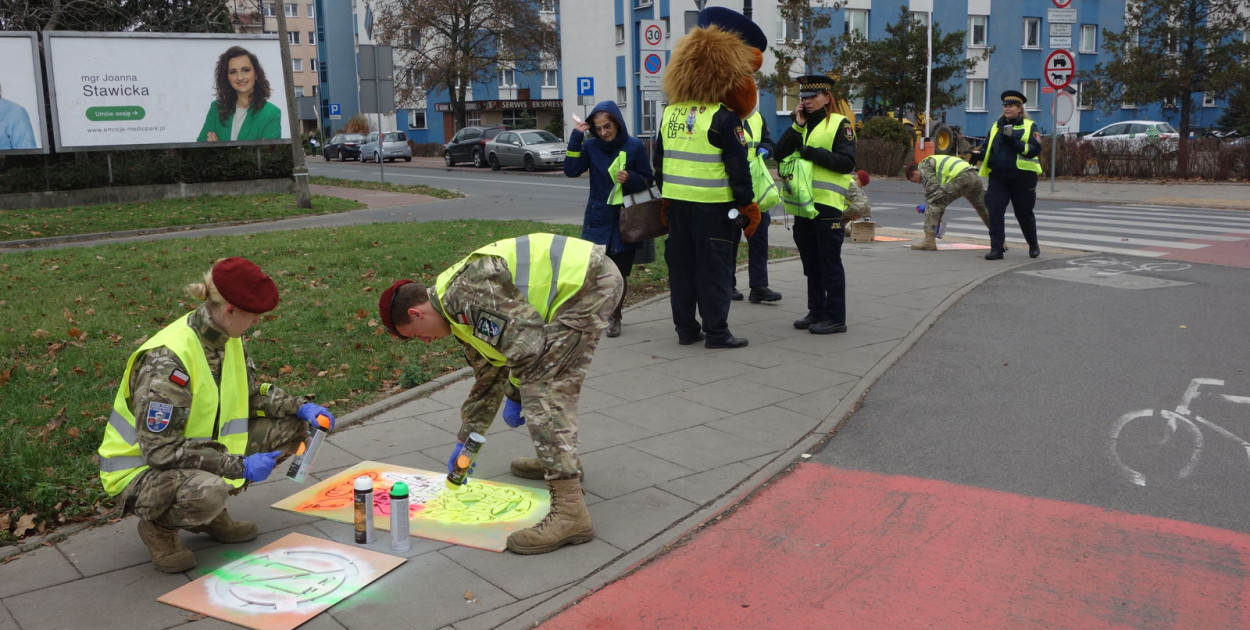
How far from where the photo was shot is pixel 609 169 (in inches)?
308

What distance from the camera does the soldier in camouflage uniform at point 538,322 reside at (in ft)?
12.9

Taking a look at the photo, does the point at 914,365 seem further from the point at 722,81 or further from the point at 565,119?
the point at 565,119

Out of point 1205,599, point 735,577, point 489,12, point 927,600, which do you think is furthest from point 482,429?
point 489,12

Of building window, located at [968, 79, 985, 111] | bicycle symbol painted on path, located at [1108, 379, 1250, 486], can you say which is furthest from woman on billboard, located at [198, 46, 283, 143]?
building window, located at [968, 79, 985, 111]

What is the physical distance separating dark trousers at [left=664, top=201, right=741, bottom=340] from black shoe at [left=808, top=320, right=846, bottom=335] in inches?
33.6

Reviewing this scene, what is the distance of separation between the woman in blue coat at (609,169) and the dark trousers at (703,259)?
0.46m

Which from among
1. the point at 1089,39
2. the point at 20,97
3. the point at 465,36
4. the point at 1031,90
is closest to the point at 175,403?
the point at 20,97

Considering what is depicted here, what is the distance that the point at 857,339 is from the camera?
25.8 feet

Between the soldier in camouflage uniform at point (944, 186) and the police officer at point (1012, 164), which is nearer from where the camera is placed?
the police officer at point (1012, 164)

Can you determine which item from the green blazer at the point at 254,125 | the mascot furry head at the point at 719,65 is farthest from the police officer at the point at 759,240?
the green blazer at the point at 254,125

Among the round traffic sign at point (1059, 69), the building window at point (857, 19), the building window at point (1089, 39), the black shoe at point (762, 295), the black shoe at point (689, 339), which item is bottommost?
the black shoe at point (689, 339)

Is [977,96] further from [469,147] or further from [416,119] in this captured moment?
[416,119]

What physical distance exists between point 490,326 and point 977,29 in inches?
1817

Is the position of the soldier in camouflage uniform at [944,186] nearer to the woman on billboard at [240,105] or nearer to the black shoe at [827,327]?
the black shoe at [827,327]
